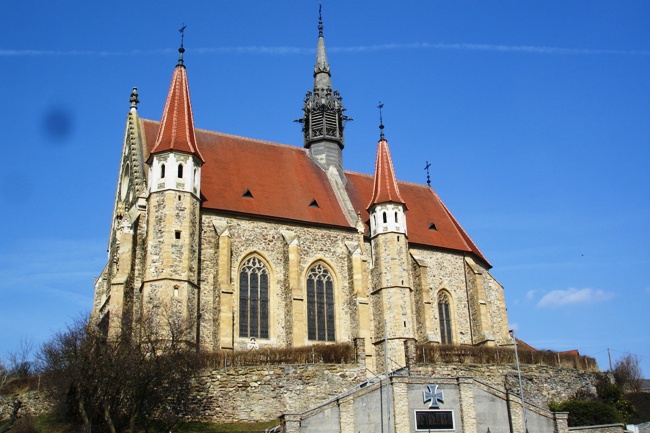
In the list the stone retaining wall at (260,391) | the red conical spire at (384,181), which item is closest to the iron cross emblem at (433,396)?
the stone retaining wall at (260,391)

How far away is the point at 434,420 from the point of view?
91.4 feet

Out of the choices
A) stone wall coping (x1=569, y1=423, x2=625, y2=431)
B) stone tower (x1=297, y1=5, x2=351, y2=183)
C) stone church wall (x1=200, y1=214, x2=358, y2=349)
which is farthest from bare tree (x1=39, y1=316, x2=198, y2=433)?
stone tower (x1=297, y1=5, x2=351, y2=183)

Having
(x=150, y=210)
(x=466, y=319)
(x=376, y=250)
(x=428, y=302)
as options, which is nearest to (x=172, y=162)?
(x=150, y=210)

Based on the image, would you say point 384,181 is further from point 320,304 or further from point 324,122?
point 320,304

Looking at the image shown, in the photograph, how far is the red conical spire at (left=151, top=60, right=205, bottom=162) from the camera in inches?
1389

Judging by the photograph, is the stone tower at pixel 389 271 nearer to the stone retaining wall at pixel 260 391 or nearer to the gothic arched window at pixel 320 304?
the gothic arched window at pixel 320 304

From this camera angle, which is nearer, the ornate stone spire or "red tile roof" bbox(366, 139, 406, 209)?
"red tile roof" bbox(366, 139, 406, 209)

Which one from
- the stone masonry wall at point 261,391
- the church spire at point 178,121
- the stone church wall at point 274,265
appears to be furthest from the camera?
the church spire at point 178,121

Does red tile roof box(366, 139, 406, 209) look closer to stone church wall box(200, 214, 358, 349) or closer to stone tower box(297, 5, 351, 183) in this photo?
stone church wall box(200, 214, 358, 349)

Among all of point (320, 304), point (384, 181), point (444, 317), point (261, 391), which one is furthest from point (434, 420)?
point (384, 181)

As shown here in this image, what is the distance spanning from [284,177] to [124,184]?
8807mm

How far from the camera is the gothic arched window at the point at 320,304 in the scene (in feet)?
121

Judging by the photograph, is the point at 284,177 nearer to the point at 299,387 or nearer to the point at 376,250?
the point at 376,250

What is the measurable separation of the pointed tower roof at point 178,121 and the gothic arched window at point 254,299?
19.4 ft
